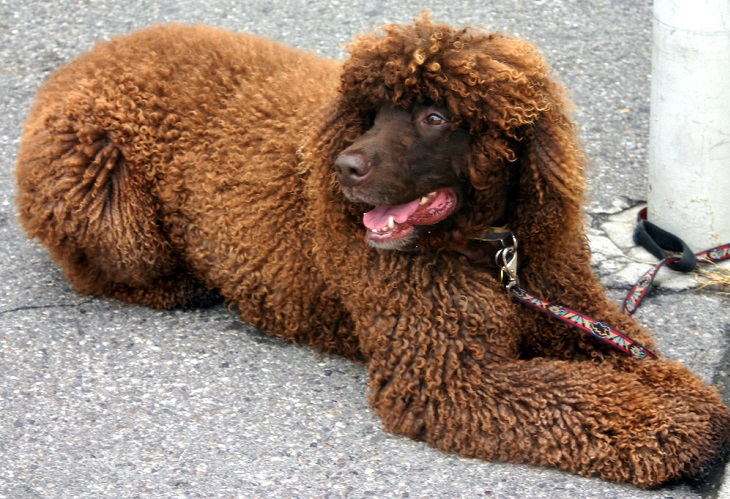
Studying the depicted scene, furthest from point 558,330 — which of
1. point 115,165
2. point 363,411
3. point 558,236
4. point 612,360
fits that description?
point 115,165

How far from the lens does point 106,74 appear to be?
500 cm

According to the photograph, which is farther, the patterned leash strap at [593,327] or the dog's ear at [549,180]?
the patterned leash strap at [593,327]

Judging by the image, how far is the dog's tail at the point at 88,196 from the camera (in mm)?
4887

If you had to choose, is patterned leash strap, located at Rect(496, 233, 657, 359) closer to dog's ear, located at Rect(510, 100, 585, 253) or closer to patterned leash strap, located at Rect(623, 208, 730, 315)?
dog's ear, located at Rect(510, 100, 585, 253)

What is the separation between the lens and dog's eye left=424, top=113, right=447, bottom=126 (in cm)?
383

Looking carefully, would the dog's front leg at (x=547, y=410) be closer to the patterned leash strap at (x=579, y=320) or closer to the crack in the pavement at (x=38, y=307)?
the patterned leash strap at (x=579, y=320)

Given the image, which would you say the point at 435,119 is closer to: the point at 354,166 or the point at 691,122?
the point at 354,166

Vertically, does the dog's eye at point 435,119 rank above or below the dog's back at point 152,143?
above

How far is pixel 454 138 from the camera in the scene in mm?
3854

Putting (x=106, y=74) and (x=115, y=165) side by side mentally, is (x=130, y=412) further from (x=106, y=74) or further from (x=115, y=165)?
(x=106, y=74)

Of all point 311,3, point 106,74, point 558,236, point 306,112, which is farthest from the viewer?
point 311,3

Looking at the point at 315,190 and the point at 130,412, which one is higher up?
the point at 315,190

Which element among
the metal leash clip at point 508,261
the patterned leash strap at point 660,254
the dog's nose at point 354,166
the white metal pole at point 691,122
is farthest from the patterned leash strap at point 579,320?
the white metal pole at point 691,122

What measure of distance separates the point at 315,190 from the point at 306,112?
543mm
